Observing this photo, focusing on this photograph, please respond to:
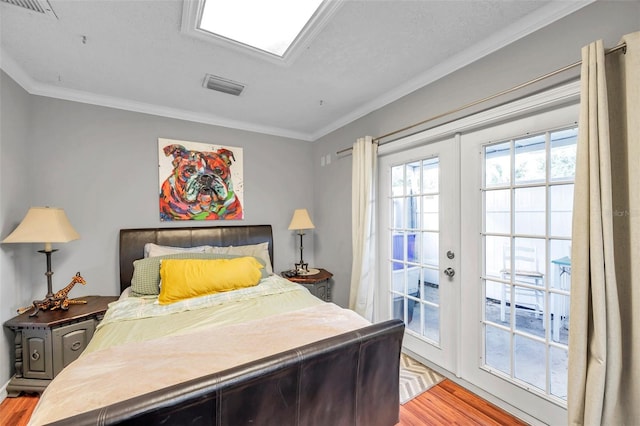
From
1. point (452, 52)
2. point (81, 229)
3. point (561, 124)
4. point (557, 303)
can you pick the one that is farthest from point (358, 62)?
point (81, 229)

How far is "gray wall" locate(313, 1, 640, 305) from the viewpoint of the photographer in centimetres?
138

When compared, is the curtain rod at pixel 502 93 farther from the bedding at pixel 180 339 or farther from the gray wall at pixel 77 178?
the gray wall at pixel 77 178

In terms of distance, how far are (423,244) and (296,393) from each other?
172 cm

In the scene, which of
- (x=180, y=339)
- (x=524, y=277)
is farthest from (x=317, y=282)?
(x=524, y=277)

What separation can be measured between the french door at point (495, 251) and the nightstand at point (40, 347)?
2.83 meters

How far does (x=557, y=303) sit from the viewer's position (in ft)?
5.24

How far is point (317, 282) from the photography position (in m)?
3.10

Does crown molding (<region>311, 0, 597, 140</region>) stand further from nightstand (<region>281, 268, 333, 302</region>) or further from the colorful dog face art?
nightstand (<region>281, 268, 333, 302</region>)

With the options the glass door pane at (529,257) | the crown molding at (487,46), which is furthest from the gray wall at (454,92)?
the glass door pane at (529,257)

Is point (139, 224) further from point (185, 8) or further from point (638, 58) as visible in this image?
point (638, 58)

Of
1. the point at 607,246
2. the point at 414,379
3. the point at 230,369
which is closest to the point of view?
the point at 230,369

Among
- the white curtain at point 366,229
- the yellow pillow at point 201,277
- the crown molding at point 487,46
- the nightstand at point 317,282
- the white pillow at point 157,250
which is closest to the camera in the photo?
the crown molding at point 487,46

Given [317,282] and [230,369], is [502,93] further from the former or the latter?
[317,282]

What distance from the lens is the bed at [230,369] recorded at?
0.89m
